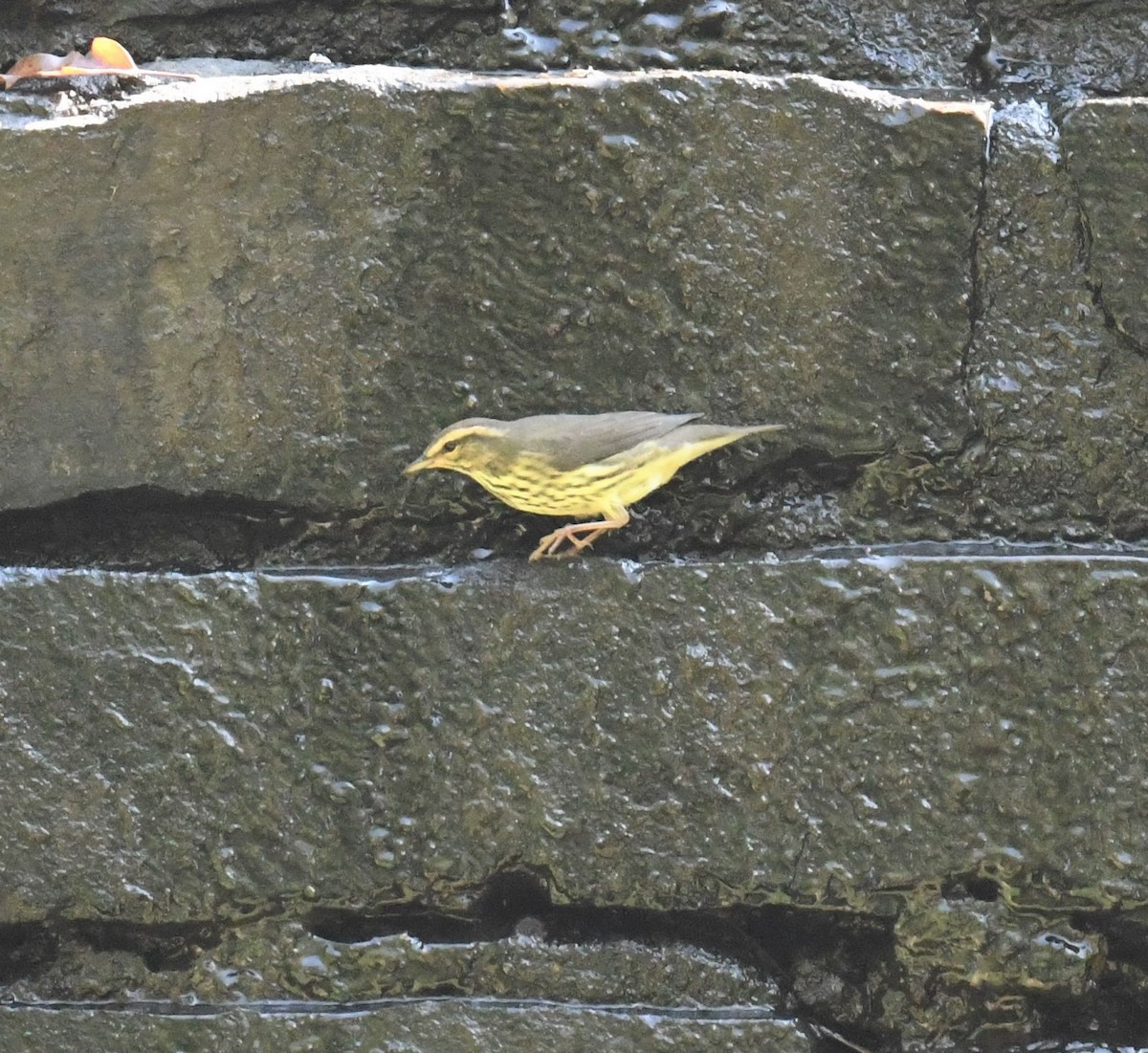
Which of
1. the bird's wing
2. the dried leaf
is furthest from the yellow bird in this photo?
the dried leaf

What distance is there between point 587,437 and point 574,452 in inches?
1.1

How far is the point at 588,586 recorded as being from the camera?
5.83ft

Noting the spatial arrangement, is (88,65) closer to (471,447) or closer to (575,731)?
(471,447)

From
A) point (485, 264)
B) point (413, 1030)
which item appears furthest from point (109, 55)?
point (413, 1030)

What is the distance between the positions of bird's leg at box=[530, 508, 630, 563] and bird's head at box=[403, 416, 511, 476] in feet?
0.45

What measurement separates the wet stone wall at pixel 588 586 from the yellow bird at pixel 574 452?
0.07m

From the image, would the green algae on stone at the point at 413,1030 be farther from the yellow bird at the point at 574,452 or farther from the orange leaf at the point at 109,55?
the orange leaf at the point at 109,55

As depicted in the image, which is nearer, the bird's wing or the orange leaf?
the bird's wing

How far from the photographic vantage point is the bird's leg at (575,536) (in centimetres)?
177

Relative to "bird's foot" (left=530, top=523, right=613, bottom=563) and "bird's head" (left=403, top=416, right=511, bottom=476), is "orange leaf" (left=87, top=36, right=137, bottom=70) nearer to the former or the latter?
"bird's head" (left=403, top=416, right=511, bottom=476)

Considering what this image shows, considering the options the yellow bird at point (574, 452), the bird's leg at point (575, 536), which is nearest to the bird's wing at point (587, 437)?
the yellow bird at point (574, 452)

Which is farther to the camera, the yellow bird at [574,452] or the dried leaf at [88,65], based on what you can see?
the dried leaf at [88,65]

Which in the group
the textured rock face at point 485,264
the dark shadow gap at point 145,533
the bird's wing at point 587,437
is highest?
the textured rock face at point 485,264

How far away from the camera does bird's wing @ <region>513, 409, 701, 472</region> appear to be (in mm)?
1706
